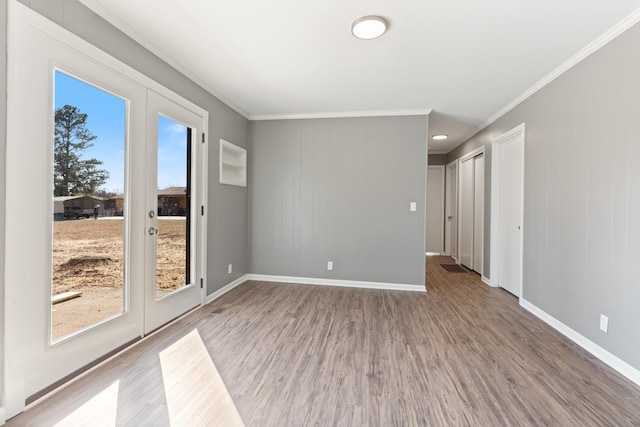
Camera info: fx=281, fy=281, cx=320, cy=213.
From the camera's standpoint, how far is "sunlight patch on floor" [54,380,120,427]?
4.75 feet

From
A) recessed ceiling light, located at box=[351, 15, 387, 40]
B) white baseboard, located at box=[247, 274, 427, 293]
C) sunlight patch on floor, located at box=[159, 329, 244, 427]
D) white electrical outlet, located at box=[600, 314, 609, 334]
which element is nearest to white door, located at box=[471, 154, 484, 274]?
white baseboard, located at box=[247, 274, 427, 293]

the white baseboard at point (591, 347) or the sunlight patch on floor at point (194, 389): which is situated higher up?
the white baseboard at point (591, 347)

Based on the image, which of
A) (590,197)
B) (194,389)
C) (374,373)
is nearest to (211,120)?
(194,389)

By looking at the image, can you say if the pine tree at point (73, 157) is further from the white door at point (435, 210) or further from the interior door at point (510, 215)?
the white door at point (435, 210)

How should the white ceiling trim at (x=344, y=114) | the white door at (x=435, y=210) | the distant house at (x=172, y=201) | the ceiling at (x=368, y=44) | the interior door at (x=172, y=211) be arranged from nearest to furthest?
the ceiling at (x=368, y=44), the interior door at (x=172, y=211), the distant house at (x=172, y=201), the white ceiling trim at (x=344, y=114), the white door at (x=435, y=210)

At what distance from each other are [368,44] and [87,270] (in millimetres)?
2694

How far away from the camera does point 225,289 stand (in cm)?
365

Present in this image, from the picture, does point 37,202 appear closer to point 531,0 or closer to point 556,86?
point 531,0

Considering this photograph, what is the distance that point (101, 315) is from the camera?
201 cm

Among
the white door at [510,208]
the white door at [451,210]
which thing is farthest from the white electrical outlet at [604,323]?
the white door at [451,210]

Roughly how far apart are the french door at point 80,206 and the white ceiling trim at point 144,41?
28 cm

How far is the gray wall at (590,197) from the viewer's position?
6.36 feet

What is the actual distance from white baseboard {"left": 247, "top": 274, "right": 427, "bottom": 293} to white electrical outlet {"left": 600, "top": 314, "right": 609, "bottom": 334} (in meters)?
1.85

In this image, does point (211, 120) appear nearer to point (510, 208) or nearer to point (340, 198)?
point (340, 198)
